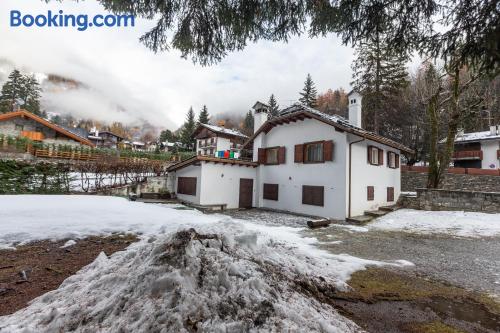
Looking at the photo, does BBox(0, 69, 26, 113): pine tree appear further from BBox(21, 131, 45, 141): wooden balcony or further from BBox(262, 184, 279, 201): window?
BBox(262, 184, 279, 201): window

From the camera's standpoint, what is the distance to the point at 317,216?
1332 cm

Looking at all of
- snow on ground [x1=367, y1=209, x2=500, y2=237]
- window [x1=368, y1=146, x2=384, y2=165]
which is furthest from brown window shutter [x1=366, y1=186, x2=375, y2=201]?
window [x1=368, y1=146, x2=384, y2=165]

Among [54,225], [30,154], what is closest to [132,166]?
[30,154]

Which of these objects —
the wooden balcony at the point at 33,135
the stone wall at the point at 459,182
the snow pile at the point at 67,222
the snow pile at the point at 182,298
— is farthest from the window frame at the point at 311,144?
the wooden balcony at the point at 33,135

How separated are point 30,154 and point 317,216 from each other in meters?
24.7

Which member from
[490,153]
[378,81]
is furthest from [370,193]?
[490,153]

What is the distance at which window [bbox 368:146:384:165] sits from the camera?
1398 cm

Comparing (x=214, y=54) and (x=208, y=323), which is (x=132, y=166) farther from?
(x=208, y=323)

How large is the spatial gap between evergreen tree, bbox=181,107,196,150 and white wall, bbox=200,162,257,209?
31192 mm

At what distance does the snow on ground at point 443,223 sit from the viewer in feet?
31.8

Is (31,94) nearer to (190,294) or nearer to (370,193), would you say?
(370,193)

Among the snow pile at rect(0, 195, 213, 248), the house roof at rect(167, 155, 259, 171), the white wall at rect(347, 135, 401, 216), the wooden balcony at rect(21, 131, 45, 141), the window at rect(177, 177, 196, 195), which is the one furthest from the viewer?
the wooden balcony at rect(21, 131, 45, 141)

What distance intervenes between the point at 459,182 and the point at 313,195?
15170 millimetres

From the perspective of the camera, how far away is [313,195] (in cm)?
1360
